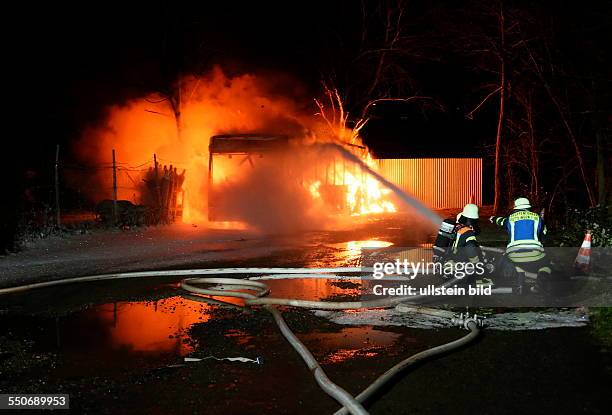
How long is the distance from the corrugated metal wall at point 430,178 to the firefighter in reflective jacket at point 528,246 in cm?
2112

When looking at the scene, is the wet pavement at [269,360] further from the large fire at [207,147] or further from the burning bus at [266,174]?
the large fire at [207,147]

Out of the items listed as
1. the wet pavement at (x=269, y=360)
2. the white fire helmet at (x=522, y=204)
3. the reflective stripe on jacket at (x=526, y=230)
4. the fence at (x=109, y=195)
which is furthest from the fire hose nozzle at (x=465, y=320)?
the fence at (x=109, y=195)

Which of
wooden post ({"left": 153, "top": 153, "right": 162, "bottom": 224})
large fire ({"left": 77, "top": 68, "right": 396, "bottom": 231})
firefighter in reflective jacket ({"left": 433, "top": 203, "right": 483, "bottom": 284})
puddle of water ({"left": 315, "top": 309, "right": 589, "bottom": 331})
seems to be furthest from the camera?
large fire ({"left": 77, "top": 68, "right": 396, "bottom": 231})

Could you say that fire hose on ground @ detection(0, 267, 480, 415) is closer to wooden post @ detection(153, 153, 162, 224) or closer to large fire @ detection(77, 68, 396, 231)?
wooden post @ detection(153, 153, 162, 224)

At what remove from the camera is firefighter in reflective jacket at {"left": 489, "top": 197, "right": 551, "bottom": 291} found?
8328 mm

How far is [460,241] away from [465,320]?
2.10 m

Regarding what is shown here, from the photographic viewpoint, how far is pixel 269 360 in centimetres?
604

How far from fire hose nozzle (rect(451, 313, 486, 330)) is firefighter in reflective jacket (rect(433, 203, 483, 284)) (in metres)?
1.70

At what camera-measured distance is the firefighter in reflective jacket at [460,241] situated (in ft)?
29.1

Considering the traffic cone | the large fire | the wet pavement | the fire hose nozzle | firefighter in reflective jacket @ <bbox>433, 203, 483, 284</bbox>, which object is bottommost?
the wet pavement

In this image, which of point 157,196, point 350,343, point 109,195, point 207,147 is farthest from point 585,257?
point 109,195

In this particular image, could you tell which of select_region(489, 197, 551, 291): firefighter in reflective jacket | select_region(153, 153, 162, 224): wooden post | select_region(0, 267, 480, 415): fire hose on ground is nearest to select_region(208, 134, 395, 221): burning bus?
select_region(153, 153, 162, 224): wooden post

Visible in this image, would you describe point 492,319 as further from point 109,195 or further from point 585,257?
point 109,195

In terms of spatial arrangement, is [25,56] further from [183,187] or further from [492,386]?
[492,386]
